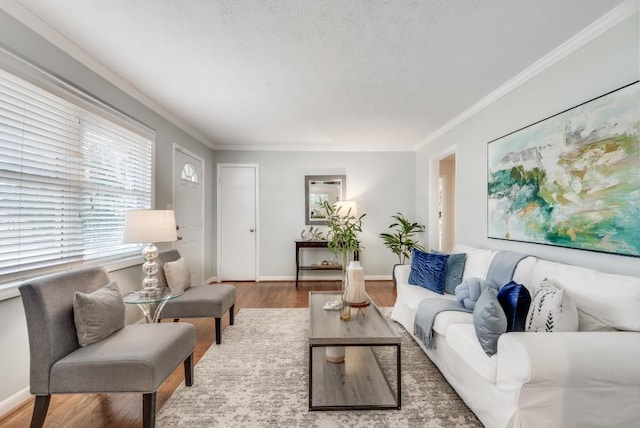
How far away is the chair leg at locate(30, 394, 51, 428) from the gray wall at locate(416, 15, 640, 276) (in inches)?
129

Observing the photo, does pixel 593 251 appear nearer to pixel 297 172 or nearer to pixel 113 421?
pixel 113 421

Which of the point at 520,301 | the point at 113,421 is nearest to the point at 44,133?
the point at 113,421

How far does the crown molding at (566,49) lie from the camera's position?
1743 mm

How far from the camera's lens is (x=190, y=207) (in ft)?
14.2

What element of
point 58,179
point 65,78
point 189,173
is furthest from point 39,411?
point 189,173

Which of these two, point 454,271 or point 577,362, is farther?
point 454,271

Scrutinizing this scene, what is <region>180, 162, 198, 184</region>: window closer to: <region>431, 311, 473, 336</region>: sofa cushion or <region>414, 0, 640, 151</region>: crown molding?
<region>431, 311, 473, 336</region>: sofa cushion

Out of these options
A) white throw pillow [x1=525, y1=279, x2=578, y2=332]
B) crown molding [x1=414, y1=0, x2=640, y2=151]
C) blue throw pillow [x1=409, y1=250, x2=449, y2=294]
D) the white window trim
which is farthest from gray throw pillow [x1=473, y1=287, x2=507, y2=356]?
the white window trim

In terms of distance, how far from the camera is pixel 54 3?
175cm

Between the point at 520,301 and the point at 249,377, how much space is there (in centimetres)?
183

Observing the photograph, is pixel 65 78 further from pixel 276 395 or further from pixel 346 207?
pixel 346 207

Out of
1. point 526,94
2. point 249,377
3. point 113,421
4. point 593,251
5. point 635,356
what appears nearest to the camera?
point 635,356

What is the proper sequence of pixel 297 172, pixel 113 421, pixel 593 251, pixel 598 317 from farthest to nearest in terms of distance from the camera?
1. pixel 297 172
2. pixel 593 251
3. pixel 113 421
4. pixel 598 317

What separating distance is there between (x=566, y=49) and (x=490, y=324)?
6.68 ft
